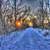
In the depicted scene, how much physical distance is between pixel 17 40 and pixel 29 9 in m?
0.45

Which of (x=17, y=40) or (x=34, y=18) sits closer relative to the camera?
(x=17, y=40)

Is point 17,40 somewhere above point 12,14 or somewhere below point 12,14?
below

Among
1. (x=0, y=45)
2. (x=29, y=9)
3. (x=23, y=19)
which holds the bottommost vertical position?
(x=0, y=45)

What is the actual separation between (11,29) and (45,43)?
459 millimetres

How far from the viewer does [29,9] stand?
1.51 metres

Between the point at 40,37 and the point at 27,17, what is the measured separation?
35 centimetres

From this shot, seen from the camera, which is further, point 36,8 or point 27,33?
point 36,8

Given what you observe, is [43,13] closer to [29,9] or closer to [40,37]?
[29,9]

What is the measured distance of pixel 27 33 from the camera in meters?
1.24

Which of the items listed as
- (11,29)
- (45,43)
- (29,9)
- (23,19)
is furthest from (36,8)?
(45,43)

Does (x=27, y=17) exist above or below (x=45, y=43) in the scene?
above

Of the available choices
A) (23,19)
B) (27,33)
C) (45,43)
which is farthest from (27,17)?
(45,43)

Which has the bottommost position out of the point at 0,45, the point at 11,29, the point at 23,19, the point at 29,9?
the point at 0,45

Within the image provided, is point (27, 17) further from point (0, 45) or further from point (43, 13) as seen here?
point (0, 45)
